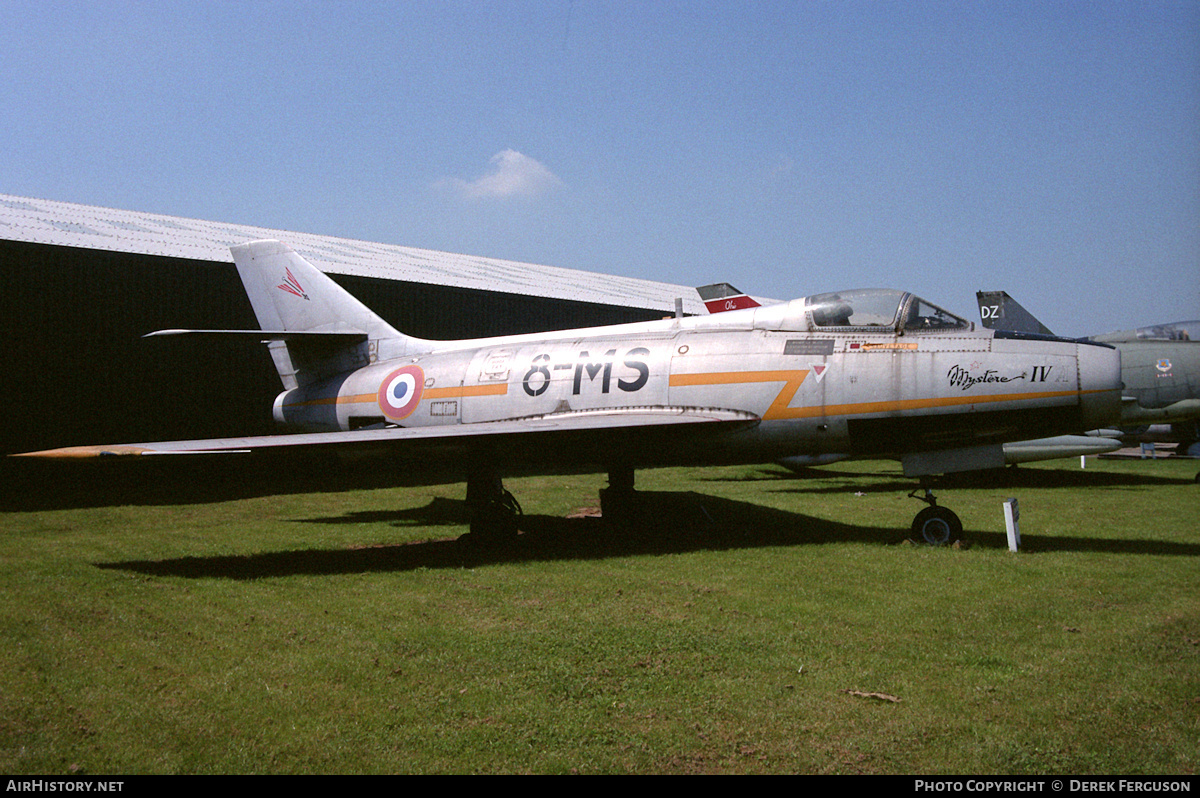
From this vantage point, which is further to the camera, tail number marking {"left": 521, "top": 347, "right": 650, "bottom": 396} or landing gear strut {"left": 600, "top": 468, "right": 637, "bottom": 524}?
landing gear strut {"left": 600, "top": 468, "right": 637, "bottom": 524}

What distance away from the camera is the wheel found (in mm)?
8883

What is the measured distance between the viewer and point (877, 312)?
9289mm

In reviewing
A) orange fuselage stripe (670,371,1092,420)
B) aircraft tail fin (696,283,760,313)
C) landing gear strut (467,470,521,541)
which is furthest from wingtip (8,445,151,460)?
aircraft tail fin (696,283,760,313)

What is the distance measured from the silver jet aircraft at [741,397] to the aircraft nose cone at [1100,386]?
0.01 meters

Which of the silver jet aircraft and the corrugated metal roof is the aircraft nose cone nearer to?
the silver jet aircraft

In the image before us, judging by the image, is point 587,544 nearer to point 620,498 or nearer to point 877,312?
point 620,498

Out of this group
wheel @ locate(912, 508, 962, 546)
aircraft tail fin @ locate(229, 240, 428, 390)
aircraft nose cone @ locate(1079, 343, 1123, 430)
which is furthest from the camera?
aircraft tail fin @ locate(229, 240, 428, 390)

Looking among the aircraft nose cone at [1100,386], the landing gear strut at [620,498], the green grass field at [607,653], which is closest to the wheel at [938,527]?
the green grass field at [607,653]

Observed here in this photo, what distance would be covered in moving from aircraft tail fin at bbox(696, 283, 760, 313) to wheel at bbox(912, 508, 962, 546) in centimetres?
1037

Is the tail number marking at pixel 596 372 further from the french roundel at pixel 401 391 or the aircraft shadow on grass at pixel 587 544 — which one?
the aircraft shadow on grass at pixel 587 544

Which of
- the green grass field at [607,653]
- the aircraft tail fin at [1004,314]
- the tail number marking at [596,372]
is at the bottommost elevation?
the green grass field at [607,653]

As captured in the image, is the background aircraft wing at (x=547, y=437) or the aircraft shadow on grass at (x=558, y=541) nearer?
the aircraft shadow on grass at (x=558, y=541)

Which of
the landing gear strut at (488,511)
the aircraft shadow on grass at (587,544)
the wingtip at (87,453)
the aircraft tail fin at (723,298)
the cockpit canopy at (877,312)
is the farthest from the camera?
the aircraft tail fin at (723,298)

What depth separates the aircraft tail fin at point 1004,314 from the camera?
22.8 meters
